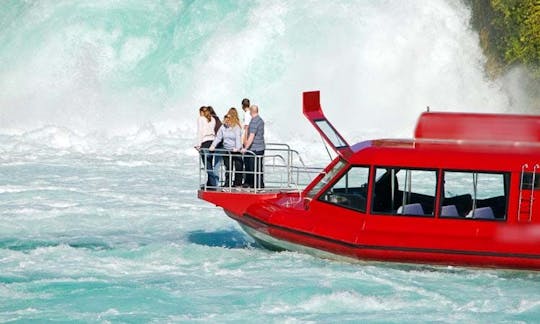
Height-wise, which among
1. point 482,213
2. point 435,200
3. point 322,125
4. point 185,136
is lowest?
point 482,213

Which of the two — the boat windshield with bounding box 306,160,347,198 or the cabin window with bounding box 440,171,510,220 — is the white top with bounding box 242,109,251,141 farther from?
the cabin window with bounding box 440,171,510,220

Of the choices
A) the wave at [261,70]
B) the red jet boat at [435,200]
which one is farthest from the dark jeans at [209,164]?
the wave at [261,70]

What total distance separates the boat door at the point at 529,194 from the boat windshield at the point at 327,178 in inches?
89.0

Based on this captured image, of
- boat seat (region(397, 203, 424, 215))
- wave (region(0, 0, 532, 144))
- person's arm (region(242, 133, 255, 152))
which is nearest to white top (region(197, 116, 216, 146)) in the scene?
person's arm (region(242, 133, 255, 152))

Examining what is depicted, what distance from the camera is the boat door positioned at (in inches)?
615

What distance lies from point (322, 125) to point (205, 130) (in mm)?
2516

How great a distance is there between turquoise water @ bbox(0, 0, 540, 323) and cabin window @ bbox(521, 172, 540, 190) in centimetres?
107

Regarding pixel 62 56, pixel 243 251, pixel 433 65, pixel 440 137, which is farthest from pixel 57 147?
pixel 440 137

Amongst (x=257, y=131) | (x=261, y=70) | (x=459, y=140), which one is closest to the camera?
(x=459, y=140)

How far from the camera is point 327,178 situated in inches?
656

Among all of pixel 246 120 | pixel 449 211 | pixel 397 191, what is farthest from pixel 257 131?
pixel 449 211

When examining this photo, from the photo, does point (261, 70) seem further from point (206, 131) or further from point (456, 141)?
point (456, 141)

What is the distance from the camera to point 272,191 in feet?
58.5

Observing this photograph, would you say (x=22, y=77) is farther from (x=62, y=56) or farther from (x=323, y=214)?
(x=323, y=214)
